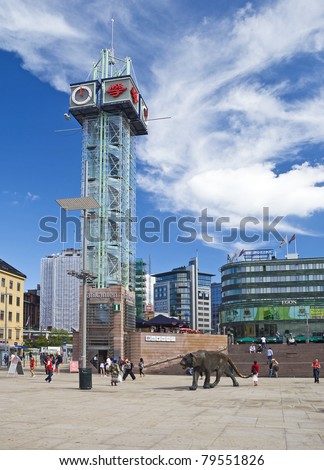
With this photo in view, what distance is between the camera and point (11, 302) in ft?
288

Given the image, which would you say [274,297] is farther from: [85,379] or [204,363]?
[85,379]

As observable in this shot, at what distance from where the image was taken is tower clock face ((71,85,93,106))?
8106 centimetres

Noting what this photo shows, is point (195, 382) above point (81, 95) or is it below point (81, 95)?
below

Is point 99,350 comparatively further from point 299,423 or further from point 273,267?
point 273,267

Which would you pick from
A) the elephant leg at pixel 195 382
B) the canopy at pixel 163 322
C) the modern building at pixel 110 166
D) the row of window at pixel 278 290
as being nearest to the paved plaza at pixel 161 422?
the elephant leg at pixel 195 382

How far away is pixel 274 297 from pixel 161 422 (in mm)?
108337

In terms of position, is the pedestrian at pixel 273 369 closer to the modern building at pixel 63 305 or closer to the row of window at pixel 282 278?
the row of window at pixel 282 278

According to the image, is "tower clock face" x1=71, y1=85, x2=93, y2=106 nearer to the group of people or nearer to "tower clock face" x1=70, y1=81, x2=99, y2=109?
"tower clock face" x1=70, y1=81, x2=99, y2=109

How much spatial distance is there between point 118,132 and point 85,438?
70.2 meters

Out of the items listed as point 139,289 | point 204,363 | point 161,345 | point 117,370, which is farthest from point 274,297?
point 204,363

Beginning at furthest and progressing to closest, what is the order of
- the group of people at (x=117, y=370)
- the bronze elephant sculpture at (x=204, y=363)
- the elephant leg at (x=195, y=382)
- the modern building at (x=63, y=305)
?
the modern building at (x=63, y=305), the group of people at (x=117, y=370), the bronze elephant sculpture at (x=204, y=363), the elephant leg at (x=195, y=382)

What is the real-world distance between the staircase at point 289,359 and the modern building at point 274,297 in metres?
61.9

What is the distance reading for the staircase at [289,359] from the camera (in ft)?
159

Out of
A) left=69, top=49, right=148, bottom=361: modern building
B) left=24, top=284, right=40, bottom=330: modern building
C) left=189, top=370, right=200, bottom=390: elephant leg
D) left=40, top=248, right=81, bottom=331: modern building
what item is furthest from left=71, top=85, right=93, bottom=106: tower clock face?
left=40, top=248, right=81, bottom=331: modern building
